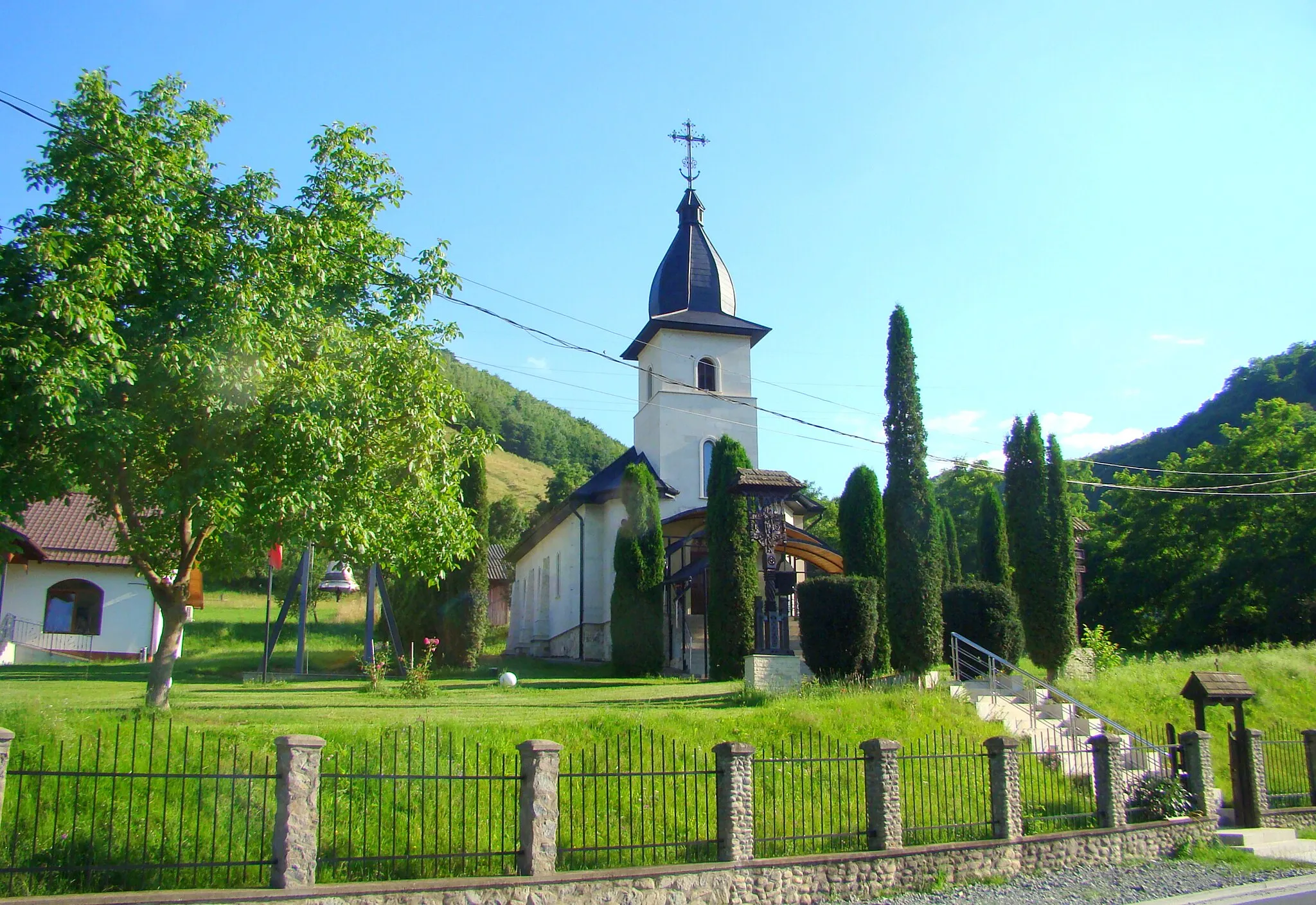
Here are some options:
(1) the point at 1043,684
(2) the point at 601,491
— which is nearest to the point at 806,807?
(1) the point at 1043,684

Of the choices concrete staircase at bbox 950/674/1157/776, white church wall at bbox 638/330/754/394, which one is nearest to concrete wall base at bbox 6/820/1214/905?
concrete staircase at bbox 950/674/1157/776

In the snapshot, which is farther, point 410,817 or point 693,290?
point 693,290

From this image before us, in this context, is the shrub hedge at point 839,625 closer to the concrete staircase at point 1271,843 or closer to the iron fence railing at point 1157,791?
the iron fence railing at point 1157,791

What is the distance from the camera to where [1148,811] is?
14.0 m

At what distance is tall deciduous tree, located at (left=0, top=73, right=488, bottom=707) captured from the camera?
1042 cm

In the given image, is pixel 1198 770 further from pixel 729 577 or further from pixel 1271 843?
pixel 729 577

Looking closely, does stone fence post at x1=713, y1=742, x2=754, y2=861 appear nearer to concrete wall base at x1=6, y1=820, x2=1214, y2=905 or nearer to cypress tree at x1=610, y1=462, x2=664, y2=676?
concrete wall base at x1=6, y1=820, x2=1214, y2=905

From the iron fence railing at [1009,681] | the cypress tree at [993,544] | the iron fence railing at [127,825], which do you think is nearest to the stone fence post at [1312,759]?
the iron fence railing at [1009,681]

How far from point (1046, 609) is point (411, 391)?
1456 cm

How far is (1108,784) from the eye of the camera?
42.8 ft

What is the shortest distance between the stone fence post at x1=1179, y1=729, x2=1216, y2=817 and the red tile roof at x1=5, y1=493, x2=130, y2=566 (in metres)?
26.7

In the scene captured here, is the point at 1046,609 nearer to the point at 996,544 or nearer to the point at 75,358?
the point at 996,544

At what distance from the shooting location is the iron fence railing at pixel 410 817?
27.8ft

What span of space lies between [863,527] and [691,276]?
13.8 metres
